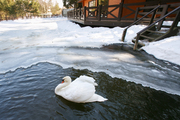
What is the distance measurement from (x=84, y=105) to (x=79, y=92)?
354 millimetres

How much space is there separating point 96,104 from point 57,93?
1056 millimetres

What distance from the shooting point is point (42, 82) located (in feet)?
10.7

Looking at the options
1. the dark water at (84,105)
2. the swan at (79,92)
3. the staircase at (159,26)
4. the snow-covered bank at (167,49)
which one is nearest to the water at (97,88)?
the dark water at (84,105)

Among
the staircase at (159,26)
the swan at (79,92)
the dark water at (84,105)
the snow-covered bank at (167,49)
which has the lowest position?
the dark water at (84,105)

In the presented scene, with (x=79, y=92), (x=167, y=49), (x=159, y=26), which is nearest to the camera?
(x=79, y=92)

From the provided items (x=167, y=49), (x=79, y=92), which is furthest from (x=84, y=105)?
(x=167, y=49)

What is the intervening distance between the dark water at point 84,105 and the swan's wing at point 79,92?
0.17 metres

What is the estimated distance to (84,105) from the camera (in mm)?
2494

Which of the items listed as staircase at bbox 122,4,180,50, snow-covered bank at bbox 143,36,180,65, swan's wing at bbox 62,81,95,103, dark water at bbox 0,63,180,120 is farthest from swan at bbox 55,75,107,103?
staircase at bbox 122,4,180,50

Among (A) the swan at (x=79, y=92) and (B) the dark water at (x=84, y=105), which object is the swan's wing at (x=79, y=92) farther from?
(B) the dark water at (x=84, y=105)

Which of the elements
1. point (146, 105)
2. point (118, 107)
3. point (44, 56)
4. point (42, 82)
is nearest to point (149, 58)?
point (146, 105)

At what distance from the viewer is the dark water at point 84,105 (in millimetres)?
2223

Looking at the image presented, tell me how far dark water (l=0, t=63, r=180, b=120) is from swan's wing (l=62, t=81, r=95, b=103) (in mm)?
172

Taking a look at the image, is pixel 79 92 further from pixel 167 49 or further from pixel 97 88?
pixel 167 49
